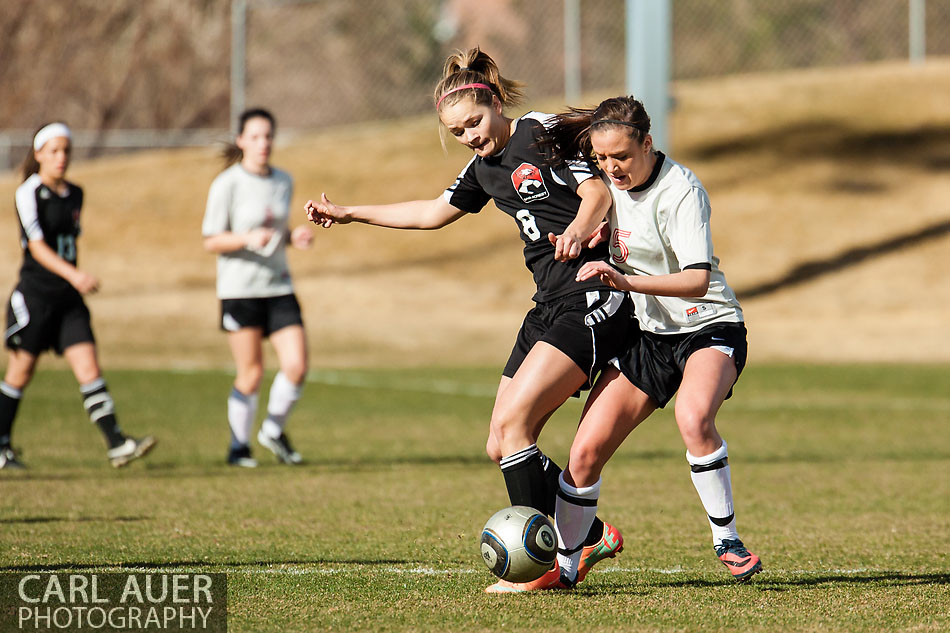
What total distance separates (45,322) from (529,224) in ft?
14.2

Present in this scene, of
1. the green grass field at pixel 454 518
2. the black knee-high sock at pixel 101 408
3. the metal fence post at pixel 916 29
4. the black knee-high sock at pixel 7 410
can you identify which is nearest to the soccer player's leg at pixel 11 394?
the black knee-high sock at pixel 7 410

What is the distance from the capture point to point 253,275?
8.54 meters

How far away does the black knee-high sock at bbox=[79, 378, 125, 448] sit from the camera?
27.5ft

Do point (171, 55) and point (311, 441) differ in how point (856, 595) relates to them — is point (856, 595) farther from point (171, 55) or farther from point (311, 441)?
point (171, 55)

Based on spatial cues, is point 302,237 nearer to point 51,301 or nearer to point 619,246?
point 51,301

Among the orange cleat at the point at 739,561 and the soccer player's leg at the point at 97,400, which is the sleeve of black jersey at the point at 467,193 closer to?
the orange cleat at the point at 739,561

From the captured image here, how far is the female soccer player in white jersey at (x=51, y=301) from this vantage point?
8.21 metres

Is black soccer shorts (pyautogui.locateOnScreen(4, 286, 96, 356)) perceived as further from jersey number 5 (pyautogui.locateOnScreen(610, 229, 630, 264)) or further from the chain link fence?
the chain link fence

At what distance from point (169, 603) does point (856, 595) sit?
8.29ft

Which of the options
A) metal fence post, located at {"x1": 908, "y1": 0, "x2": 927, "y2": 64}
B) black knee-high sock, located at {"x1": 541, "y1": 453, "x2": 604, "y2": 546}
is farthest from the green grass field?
metal fence post, located at {"x1": 908, "y1": 0, "x2": 927, "y2": 64}

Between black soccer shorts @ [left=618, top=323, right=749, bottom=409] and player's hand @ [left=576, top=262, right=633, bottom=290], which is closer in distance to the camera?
player's hand @ [left=576, top=262, right=633, bottom=290]

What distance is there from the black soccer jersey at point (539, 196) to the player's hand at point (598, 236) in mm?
92

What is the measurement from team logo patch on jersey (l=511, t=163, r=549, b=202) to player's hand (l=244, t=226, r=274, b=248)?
10.9 ft

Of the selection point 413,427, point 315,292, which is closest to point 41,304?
point 413,427
